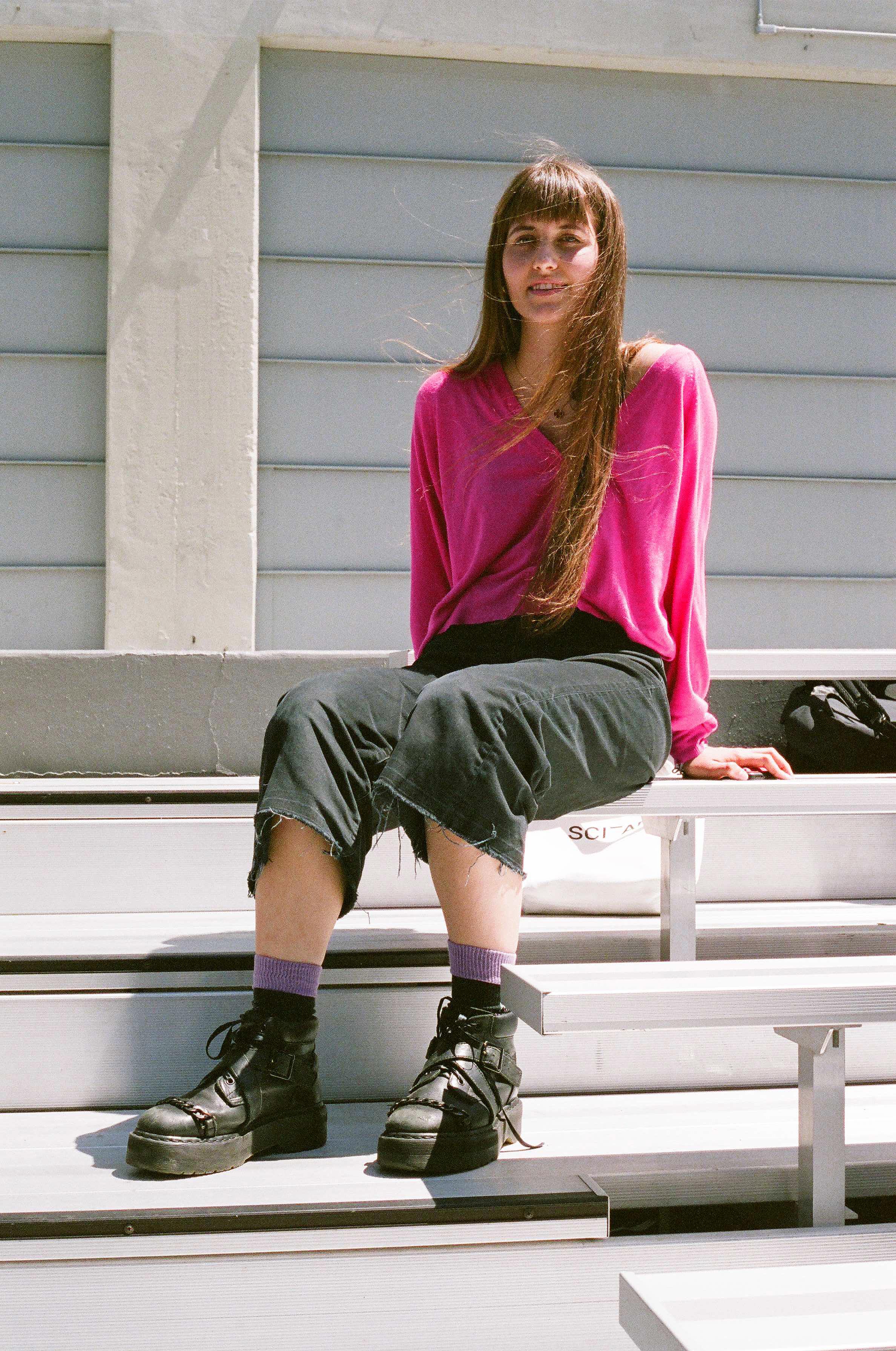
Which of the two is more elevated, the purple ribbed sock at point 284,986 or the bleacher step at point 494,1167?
the purple ribbed sock at point 284,986

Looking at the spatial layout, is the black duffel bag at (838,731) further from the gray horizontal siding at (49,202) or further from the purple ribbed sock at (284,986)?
the gray horizontal siding at (49,202)

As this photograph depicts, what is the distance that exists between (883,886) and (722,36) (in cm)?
239

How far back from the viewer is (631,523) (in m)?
1.55

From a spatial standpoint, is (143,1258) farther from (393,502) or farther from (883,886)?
Answer: (393,502)

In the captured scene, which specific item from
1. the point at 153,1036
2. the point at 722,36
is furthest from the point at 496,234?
the point at 722,36

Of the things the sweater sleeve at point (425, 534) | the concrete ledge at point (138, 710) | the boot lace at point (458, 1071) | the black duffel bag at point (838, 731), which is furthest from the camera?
the concrete ledge at point (138, 710)

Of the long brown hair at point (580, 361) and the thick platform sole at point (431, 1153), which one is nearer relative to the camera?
the thick platform sole at point (431, 1153)

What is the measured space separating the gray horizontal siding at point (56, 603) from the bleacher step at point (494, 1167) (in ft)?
5.67

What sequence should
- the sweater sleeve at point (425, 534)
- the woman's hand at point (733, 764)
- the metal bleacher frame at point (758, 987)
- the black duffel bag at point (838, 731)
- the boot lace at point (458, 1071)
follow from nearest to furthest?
the metal bleacher frame at point (758, 987)
the boot lace at point (458, 1071)
the woman's hand at point (733, 764)
the sweater sleeve at point (425, 534)
the black duffel bag at point (838, 731)

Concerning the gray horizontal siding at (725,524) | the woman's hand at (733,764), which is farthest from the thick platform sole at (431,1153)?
the gray horizontal siding at (725,524)

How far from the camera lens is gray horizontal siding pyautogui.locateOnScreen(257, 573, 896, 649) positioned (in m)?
3.07

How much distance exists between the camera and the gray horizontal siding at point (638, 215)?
10.1 ft

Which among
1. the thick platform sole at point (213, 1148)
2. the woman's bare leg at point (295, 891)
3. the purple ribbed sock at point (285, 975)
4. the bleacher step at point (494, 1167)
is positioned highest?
the woman's bare leg at point (295, 891)

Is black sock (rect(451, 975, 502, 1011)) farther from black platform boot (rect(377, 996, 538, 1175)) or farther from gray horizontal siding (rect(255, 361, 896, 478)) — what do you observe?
gray horizontal siding (rect(255, 361, 896, 478))
